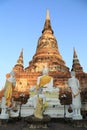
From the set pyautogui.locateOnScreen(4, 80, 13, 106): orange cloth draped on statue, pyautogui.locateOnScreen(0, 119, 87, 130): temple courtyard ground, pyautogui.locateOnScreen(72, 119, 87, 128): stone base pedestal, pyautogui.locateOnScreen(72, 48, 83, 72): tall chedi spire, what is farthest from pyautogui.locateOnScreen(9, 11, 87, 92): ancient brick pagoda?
pyautogui.locateOnScreen(72, 119, 87, 128): stone base pedestal

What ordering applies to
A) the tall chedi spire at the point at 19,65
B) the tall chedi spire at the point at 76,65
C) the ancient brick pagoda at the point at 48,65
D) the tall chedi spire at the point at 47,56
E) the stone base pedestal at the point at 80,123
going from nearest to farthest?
the stone base pedestal at the point at 80,123, the ancient brick pagoda at the point at 48,65, the tall chedi spire at the point at 76,65, the tall chedi spire at the point at 47,56, the tall chedi spire at the point at 19,65

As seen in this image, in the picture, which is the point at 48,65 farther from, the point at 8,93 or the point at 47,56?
the point at 8,93

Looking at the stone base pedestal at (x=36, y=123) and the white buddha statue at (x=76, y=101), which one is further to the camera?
the white buddha statue at (x=76, y=101)

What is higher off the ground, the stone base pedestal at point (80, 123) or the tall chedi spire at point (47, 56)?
the tall chedi spire at point (47, 56)

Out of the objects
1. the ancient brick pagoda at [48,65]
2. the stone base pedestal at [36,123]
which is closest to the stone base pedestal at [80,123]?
the stone base pedestal at [36,123]

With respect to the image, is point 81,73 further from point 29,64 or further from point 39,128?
point 39,128

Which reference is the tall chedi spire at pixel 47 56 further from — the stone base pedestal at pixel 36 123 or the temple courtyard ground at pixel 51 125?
the stone base pedestal at pixel 36 123

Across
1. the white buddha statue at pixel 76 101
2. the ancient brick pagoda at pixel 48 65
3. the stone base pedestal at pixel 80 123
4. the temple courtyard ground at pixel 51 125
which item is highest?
the ancient brick pagoda at pixel 48 65

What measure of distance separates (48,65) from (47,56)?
2509 mm

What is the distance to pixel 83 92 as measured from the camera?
2589 centimetres

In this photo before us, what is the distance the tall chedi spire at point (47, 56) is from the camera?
3494 cm

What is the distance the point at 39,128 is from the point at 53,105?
774 cm

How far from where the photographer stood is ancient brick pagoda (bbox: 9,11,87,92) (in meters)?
30.1

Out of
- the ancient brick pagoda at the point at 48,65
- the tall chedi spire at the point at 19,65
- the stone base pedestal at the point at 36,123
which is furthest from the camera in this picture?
the tall chedi spire at the point at 19,65
